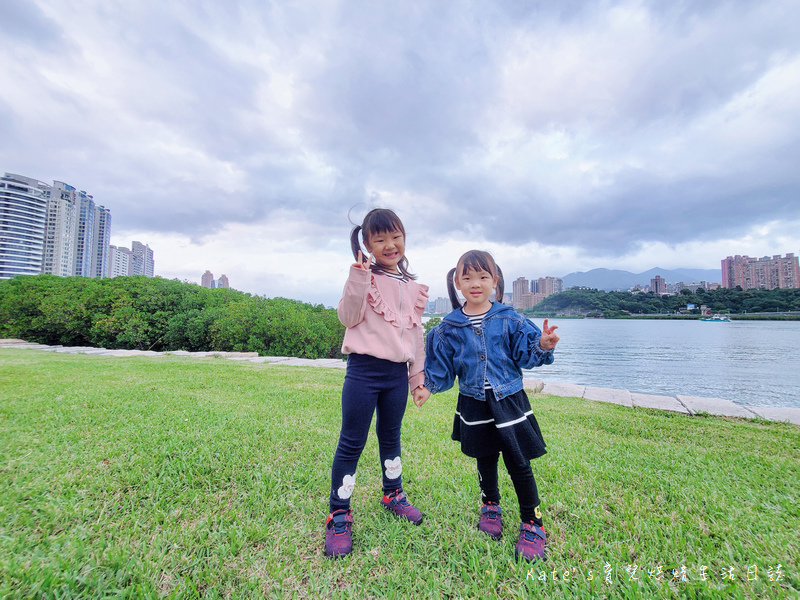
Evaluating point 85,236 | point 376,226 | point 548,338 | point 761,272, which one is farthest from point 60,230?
point 761,272

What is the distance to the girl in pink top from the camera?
1696 millimetres

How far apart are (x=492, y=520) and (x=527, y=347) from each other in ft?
2.94

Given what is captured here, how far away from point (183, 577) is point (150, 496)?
2.43 ft

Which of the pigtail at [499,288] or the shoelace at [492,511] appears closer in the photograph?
the shoelace at [492,511]

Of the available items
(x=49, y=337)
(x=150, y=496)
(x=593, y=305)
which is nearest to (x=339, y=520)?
(x=150, y=496)

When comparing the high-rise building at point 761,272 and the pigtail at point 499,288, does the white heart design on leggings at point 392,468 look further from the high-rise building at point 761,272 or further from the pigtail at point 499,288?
the high-rise building at point 761,272

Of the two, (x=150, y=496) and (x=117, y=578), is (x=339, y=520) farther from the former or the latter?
(x=150, y=496)

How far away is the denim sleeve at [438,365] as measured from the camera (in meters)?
1.83

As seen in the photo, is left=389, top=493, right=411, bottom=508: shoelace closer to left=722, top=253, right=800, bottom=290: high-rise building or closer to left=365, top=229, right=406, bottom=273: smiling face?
left=365, top=229, right=406, bottom=273: smiling face

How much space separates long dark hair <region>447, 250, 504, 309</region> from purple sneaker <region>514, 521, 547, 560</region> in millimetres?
1097

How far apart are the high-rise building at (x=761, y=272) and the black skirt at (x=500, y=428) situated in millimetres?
69701

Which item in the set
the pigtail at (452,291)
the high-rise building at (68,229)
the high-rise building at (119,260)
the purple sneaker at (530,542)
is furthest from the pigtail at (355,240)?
the high-rise building at (119,260)

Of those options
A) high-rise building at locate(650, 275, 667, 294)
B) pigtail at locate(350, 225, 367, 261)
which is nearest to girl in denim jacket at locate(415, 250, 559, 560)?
pigtail at locate(350, 225, 367, 261)

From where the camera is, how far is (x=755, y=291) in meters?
46.2
